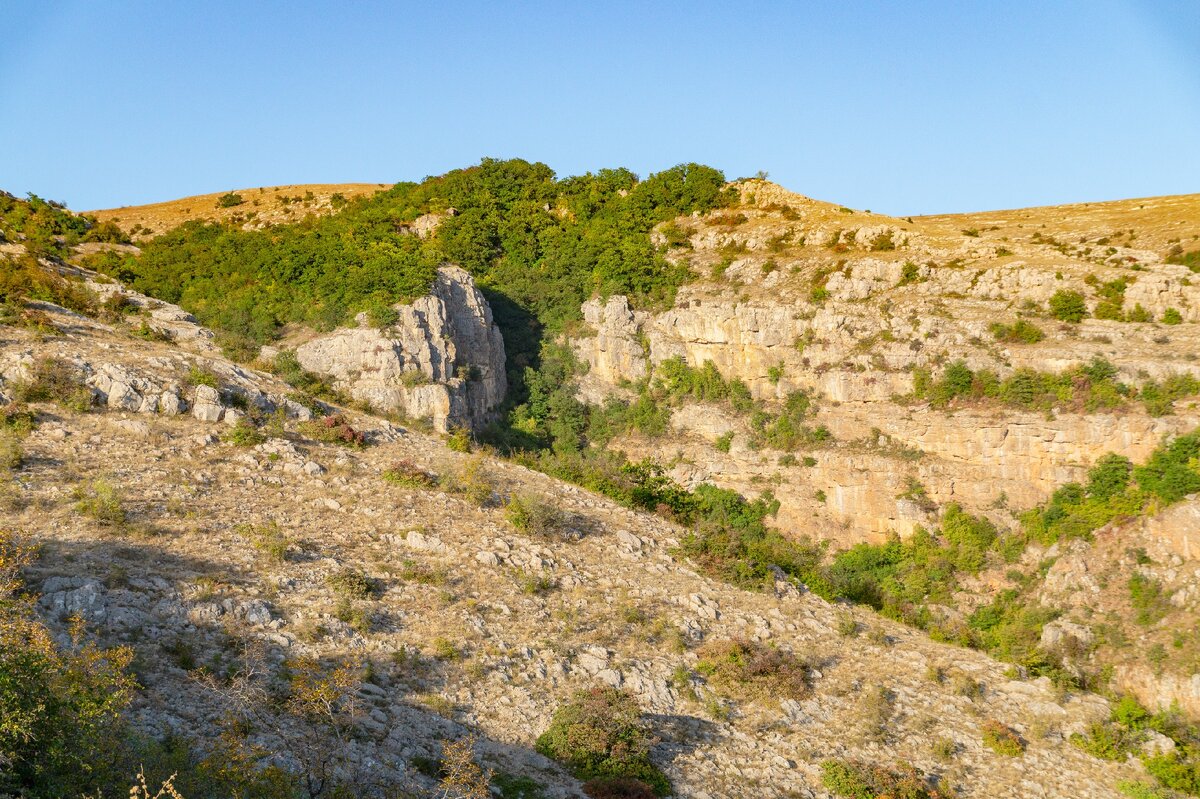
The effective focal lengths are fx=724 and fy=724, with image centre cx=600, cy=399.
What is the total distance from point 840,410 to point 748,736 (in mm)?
15880

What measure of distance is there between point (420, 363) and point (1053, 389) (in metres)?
22.4

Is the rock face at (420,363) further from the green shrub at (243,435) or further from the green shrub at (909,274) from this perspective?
the green shrub at (909,274)

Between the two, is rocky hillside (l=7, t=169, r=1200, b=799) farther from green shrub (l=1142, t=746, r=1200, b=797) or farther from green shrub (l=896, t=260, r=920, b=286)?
green shrub (l=896, t=260, r=920, b=286)

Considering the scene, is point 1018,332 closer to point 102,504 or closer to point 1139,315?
point 1139,315

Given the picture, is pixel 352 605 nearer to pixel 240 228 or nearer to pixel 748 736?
pixel 748 736

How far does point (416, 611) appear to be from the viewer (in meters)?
15.8

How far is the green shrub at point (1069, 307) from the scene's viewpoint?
84.4ft

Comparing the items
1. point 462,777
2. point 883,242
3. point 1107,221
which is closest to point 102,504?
point 462,777

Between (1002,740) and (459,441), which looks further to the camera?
(459,441)

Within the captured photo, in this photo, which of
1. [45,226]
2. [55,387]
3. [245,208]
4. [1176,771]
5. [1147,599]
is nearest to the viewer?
[1176,771]

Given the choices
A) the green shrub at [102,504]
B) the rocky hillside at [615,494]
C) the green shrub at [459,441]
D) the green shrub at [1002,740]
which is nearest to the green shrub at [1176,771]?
the rocky hillside at [615,494]

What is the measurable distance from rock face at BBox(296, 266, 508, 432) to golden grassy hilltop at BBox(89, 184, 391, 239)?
11871 millimetres

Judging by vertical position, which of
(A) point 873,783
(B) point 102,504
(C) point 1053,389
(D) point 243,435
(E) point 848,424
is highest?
(C) point 1053,389

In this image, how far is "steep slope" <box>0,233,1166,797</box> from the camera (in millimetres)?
12664
